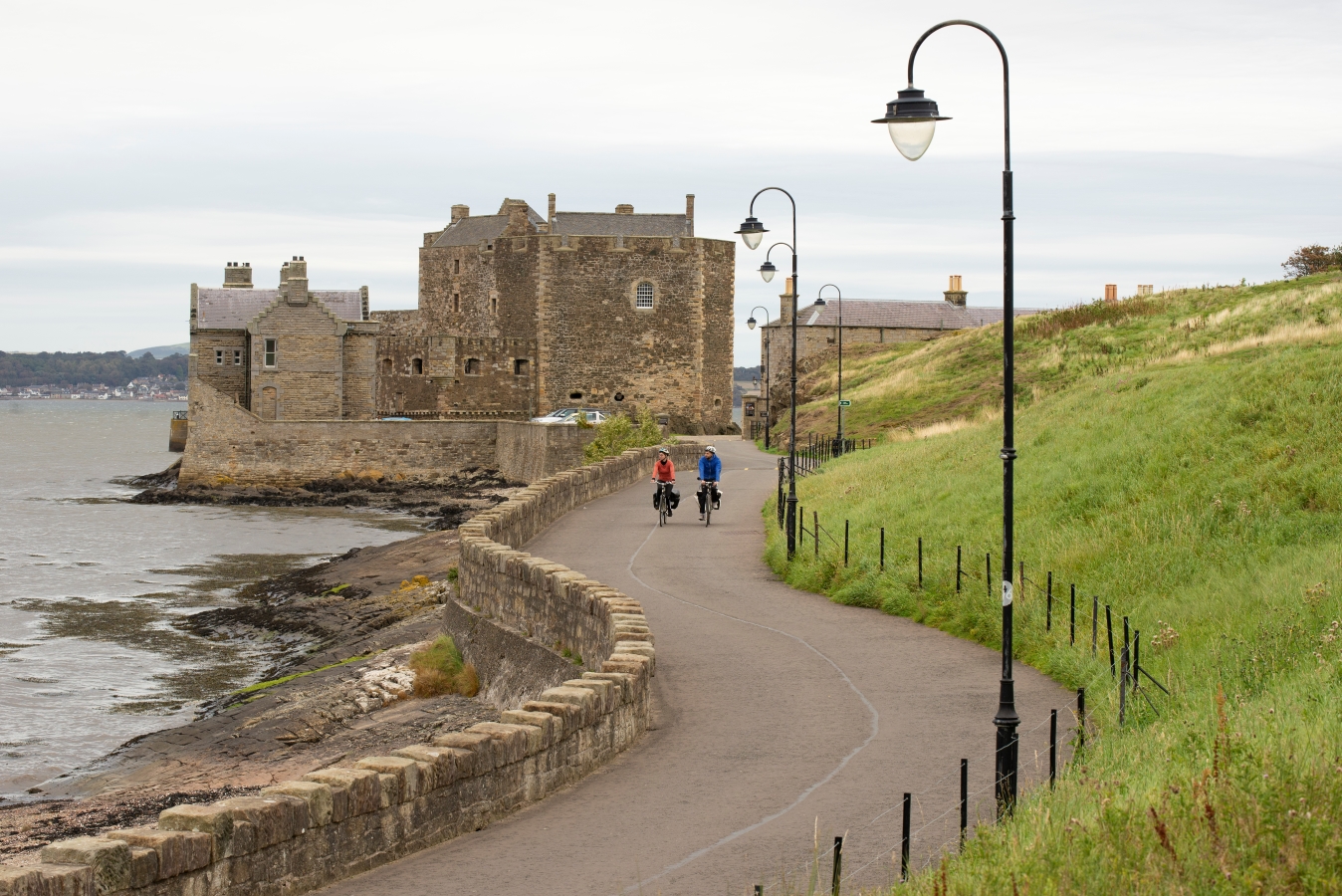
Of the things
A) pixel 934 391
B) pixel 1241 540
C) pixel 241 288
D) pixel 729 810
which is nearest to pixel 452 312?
pixel 241 288

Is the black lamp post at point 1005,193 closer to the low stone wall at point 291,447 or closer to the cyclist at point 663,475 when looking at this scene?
the cyclist at point 663,475

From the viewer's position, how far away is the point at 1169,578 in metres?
16.1

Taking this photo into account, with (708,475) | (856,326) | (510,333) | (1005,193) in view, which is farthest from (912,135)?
(856,326)

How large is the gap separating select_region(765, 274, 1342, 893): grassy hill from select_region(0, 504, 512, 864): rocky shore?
632 cm

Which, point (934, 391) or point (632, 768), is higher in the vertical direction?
point (934, 391)

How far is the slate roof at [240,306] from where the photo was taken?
65.2 metres

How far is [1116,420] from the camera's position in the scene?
81.4 feet

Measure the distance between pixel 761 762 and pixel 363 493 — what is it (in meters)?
50.5

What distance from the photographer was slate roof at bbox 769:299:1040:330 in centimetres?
8825

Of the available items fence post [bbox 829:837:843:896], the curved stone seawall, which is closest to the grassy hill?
fence post [bbox 829:837:843:896]

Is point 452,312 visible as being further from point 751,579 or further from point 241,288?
point 751,579

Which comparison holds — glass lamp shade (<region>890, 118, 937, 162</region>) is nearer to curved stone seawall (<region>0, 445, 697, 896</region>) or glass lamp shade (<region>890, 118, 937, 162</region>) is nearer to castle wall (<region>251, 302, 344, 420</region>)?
curved stone seawall (<region>0, 445, 697, 896</region>)

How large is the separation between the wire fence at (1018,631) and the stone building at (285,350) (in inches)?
1663

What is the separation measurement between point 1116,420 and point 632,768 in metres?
16.2
